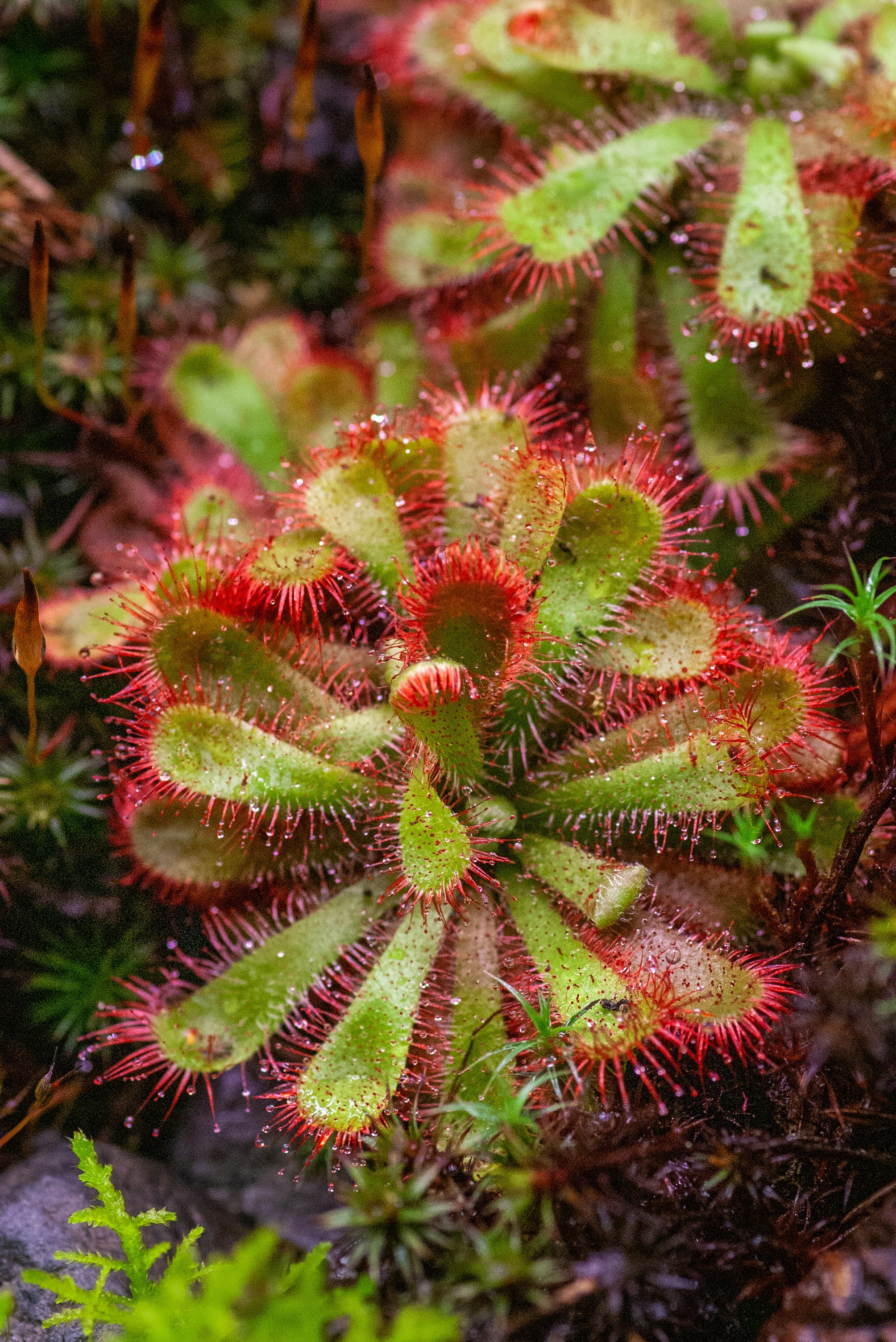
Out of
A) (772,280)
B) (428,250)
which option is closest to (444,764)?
(772,280)

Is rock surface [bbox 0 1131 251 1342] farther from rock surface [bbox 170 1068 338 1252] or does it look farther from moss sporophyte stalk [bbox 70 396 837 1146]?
moss sporophyte stalk [bbox 70 396 837 1146]

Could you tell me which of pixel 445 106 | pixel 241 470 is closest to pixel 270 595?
pixel 241 470

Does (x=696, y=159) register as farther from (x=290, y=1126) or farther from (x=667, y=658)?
(x=290, y=1126)

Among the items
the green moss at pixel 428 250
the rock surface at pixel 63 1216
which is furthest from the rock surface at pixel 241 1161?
the green moss at pixel 428 250

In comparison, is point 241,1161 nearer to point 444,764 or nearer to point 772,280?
point 444,764

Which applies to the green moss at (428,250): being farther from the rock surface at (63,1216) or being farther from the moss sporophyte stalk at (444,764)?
the rock surface at (63,1216)

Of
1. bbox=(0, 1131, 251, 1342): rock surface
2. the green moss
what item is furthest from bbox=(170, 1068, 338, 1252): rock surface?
the green moss

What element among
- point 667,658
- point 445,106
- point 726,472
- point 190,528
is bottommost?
point 190,528
